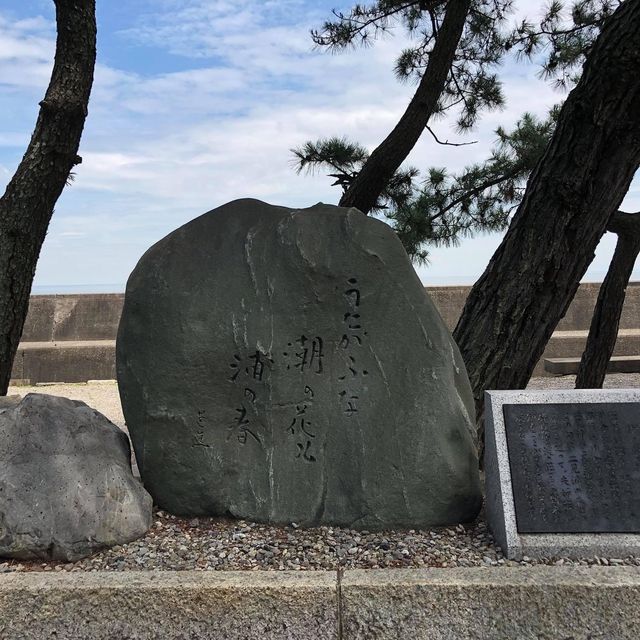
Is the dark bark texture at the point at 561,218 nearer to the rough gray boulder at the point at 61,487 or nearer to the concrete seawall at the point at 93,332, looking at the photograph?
the rough gray boulder at the point at 61,487

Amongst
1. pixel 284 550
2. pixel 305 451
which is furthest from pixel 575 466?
pixel 284 550

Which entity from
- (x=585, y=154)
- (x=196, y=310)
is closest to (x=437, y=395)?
(x=196, y=310)

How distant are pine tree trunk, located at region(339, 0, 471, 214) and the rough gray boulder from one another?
283 centimetres

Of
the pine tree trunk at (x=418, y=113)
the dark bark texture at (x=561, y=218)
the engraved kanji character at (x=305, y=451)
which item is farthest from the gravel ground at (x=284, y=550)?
the pine tree trunk at (x=418, y=113)

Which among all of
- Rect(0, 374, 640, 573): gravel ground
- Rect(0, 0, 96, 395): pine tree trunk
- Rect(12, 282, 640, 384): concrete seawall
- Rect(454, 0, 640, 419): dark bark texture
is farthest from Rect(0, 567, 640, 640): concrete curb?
Rect(12, 282, 640, 384): concrete seawall

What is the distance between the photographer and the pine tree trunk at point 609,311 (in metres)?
5.63

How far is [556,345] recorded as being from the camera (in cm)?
980

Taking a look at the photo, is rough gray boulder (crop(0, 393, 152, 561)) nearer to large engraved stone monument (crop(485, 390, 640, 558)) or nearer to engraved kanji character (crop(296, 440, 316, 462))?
engraved kanji character (crop(296, 440, 316, 462))

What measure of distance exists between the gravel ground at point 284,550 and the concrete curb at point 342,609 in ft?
0.69

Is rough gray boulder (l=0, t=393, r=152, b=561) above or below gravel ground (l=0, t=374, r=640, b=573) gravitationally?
above

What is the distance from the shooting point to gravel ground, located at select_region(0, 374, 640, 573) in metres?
2.93

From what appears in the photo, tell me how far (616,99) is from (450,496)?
7.55 feet

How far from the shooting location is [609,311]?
18.8 ft

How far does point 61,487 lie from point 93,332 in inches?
313
